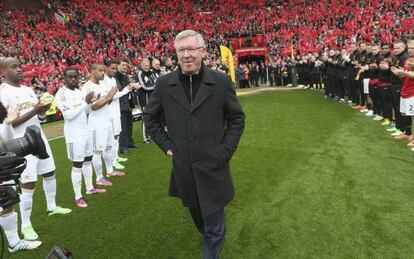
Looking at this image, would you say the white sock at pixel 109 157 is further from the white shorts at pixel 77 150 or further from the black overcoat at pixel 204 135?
the black overcoat at pixel 204 135

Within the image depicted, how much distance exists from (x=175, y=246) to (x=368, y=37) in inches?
965

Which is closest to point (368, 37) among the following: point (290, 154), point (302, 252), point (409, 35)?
point (409, 35)

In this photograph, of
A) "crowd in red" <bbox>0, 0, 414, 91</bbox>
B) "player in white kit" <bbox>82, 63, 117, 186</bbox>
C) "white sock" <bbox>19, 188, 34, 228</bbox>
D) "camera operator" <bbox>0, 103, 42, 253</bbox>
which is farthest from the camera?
"crowd in red" <bbox>0, 0, 414, 91</bbox>

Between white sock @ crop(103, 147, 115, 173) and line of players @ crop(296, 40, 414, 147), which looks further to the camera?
line of players @ crop(296, 40, 414, 147)

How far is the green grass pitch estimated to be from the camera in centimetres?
382

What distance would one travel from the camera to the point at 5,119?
11.0ft

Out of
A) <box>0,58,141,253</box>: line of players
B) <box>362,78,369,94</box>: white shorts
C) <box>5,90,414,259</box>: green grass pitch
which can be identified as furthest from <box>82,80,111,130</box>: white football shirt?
<box>362,78,369,94</box>: white shorts

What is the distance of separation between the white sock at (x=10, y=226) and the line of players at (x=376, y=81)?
6.46m

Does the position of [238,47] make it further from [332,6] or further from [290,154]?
[290,154]

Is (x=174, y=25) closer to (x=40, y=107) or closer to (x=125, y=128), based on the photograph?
(x=125, y=128)

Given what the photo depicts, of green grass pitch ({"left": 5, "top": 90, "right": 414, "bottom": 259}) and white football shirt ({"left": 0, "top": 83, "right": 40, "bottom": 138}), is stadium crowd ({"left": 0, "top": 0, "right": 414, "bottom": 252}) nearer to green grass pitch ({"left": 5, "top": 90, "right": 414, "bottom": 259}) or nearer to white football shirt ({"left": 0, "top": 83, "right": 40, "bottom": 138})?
white football shirt ({"left": 0, "top": 83, "right": 40, "bottom": 138})

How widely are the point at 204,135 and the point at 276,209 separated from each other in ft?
7.33

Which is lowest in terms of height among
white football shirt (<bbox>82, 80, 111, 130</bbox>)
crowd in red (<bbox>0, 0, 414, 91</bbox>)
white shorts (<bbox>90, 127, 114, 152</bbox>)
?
white shorts (<bbox>90, 127, 114, 152</bbox>)

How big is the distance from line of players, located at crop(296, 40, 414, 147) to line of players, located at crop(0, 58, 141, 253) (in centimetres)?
529
